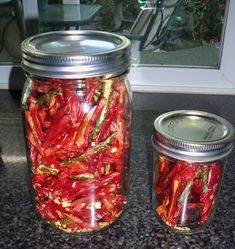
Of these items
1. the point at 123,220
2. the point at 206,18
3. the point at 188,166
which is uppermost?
the point at 206,18

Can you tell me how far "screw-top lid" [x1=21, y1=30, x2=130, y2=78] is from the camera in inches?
17.4

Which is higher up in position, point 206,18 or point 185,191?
point 206,18

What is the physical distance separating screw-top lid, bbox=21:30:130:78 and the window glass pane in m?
0.51

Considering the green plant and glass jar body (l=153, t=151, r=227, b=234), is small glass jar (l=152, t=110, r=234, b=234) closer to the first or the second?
glass jar body (l=153, t=151, r=227, b=234)

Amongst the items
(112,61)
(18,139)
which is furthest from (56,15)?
(112,61)

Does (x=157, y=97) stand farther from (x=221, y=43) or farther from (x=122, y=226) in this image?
(x=122, y=226)

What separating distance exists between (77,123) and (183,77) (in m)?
0.58

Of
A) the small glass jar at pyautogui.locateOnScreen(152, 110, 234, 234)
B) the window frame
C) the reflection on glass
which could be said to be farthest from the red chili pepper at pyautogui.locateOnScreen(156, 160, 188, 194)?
the reflection on glass

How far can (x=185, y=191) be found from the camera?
52 cm

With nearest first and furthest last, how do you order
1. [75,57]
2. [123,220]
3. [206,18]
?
[75,57] < [123,220] < [206,18]

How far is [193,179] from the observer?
0.51 metres

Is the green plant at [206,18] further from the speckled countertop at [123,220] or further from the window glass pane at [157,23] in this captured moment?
the speckled countertop at [123,220]

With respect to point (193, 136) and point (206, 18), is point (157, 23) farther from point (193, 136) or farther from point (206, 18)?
point (193, 136)

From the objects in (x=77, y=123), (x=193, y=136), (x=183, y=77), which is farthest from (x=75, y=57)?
(x=183, y=77)
